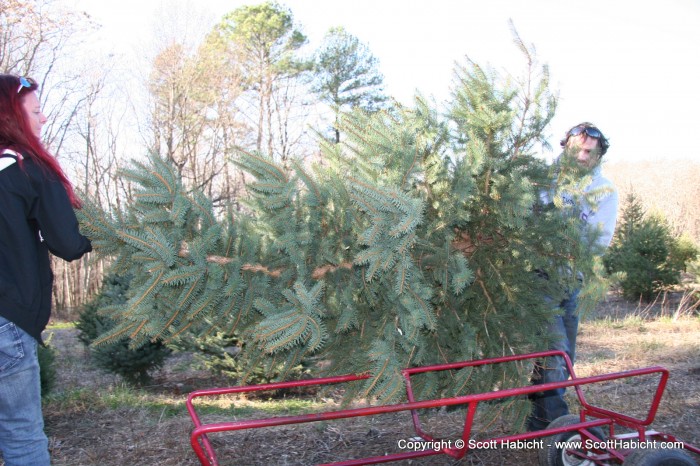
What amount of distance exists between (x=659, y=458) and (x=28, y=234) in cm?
275

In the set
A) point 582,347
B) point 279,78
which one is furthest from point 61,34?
point 582,347

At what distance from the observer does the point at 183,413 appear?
5.15 meters

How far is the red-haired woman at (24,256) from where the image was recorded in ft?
7.06

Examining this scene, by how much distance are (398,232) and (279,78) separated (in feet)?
79.9

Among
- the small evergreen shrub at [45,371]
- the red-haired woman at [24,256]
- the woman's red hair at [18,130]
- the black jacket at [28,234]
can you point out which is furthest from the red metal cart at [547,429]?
the small evergreen shrub at [45,371]

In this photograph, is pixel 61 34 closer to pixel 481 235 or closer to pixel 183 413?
pixel 183 413

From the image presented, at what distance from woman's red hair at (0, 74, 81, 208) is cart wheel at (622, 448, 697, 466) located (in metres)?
2.67

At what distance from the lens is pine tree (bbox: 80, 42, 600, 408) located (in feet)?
7.47

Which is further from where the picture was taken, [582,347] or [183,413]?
[582,347]

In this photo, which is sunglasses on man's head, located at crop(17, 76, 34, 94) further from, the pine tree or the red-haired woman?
the pine tree

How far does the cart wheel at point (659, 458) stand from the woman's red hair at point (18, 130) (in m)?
2.67

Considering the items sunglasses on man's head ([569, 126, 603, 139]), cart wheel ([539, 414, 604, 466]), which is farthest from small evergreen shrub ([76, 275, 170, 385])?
sunglasses on man's head ([569, 126, 603, 139])

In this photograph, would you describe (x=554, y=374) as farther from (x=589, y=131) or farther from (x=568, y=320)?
(x=589, y=131)

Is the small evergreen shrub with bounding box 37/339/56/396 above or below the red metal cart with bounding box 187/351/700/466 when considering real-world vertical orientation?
below
